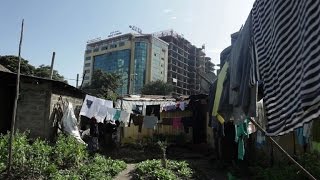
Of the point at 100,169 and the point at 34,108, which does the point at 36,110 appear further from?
the point at 100,169

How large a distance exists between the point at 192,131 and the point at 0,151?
11.9 metres

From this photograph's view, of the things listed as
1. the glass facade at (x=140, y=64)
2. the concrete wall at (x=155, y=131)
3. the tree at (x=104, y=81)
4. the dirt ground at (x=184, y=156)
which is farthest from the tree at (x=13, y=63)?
the glass facade at (x=140, y=64)

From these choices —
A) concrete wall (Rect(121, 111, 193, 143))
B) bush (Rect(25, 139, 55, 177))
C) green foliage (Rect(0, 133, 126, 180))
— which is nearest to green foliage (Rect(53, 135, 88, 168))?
green foliage (Rect(0, 133, 126, 180))

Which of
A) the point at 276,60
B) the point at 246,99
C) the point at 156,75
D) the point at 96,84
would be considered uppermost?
the point at 156,75

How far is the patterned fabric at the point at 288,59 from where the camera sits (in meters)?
2.46

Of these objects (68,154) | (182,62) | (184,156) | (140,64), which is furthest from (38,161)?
(182,62)

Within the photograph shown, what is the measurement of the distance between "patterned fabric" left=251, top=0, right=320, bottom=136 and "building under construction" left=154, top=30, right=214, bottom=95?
270ft

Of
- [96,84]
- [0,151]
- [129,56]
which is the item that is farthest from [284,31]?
[129,56]

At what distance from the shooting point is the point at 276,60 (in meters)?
3.20

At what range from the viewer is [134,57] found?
78188 mm

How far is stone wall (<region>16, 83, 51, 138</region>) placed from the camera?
46.5ft

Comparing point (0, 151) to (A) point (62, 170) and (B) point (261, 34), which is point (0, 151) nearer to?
(A) point (62, 170)

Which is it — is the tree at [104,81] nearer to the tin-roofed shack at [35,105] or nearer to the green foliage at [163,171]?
the tin-roofed shack at [35,105]

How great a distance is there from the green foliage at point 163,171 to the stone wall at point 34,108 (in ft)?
13.8
